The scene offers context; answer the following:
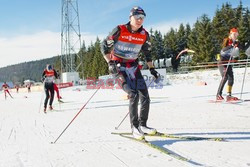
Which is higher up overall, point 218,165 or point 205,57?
point 205,57

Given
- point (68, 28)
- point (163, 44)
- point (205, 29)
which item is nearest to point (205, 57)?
point (205, 29)

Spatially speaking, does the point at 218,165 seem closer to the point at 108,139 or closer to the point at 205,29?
the point at 108,139

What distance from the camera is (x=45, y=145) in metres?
4.11

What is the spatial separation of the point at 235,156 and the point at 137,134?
1542mm

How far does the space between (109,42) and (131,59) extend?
50 cm

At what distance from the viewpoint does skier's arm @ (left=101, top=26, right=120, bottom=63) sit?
14.4 ft

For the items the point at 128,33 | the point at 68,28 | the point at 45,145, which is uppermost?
the point at 68,28

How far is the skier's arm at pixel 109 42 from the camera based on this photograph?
4.39m

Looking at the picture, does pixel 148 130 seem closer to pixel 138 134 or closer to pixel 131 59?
pixel 138 134

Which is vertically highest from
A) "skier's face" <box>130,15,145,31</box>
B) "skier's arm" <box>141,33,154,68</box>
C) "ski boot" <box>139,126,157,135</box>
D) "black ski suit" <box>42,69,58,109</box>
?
"skier's face" <box>130,15,145,31</box>

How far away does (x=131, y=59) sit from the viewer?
15.2ft

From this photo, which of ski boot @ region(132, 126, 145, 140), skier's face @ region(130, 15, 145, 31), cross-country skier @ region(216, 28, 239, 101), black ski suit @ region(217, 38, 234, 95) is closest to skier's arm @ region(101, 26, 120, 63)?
skier's face @ region(130, 15, 145, 31)

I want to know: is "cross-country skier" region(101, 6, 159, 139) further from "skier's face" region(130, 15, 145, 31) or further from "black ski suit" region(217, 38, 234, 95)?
"black ski suit" region(217, 38, 234, 95)

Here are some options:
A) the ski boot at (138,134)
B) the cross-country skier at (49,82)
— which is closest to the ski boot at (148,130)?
the ski boot at (138,134)
